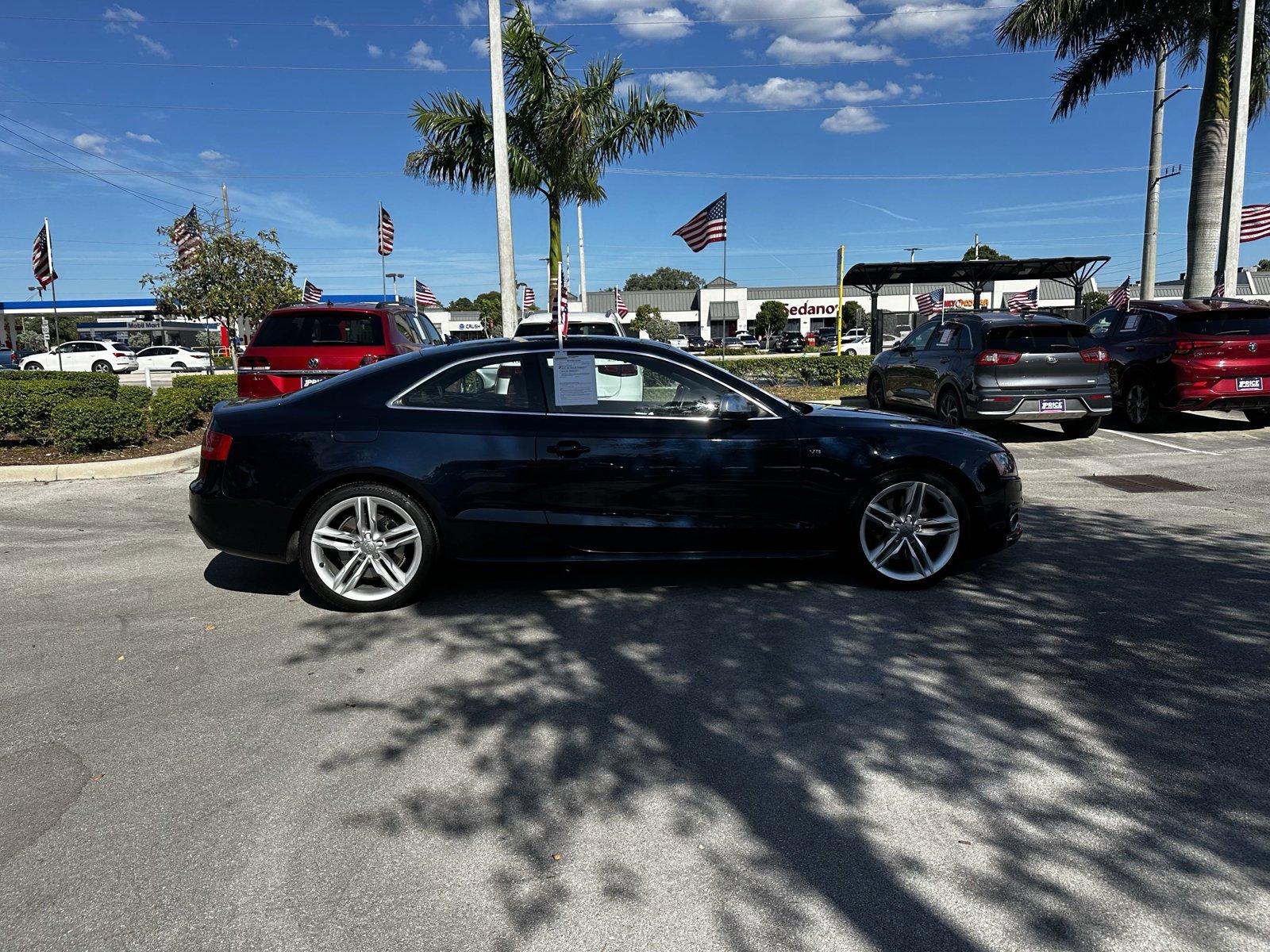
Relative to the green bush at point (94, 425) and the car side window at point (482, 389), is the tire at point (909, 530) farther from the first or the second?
the green bush at point (94, 425)

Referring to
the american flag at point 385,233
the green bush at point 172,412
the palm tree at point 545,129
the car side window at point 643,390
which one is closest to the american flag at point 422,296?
the american flag at point 385,233

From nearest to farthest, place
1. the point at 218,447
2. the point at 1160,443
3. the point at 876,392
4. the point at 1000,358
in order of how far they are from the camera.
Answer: the point at 218,447, the point at 1000,358, the point at 1160,443, the point at 876,392

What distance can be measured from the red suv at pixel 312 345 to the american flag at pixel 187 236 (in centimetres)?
1734

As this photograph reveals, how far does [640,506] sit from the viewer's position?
16.0ft

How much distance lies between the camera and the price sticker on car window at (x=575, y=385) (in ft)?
16.3

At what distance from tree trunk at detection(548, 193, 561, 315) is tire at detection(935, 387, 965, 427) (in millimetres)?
8710

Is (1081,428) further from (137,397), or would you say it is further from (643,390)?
(137,397)

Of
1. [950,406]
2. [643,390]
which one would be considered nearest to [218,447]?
[643,390]

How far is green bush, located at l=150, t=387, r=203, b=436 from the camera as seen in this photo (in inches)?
412

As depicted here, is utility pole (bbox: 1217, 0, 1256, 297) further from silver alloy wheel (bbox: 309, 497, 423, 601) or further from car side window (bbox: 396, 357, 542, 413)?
silver alloy wheel (bbox: 309, 497, 423, 601)

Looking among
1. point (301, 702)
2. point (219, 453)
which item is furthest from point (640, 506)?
point (219, 453)

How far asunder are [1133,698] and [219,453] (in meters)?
4.58

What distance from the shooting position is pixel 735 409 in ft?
16.3

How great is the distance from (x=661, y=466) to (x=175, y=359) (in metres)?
42.0
